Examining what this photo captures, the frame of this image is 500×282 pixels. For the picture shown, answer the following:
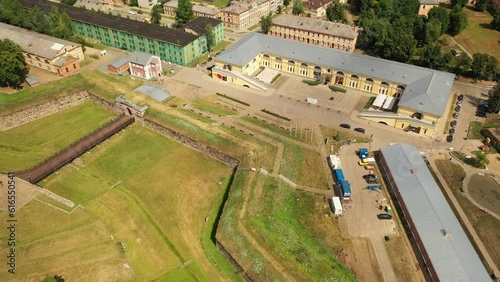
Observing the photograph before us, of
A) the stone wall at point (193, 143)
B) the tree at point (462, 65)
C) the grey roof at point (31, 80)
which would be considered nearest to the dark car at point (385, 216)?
the stone wall at point (193, 143)

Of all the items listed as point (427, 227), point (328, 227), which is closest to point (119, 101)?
point (328, 227)

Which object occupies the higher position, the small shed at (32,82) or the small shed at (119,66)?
the small shed at (119,66)

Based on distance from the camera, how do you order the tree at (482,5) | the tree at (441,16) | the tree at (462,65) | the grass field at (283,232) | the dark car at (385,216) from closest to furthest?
1. the grass field at (283,232)
2. the dark car at (385,216)
3. the tree at (462,65)
4. the tree at (441,16)
5. the tree at (482,5)

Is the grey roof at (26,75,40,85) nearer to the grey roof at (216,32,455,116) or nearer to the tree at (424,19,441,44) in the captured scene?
the grey roof at (216,32,455,116)

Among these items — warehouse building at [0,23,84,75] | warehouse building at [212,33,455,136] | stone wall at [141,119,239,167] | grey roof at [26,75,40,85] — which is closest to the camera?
stone wall at [141,119,239,167]

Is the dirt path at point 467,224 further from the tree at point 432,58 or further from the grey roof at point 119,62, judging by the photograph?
the grey roof at point 119,62

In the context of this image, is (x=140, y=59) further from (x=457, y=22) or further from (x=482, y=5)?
(x=482, y=5)

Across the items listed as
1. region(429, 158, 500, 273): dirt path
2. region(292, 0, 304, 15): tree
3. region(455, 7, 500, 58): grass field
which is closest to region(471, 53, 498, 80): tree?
region(455, 7, 500, 58): grass field

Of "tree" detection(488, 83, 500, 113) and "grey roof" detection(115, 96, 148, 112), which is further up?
"tree" detection(488, 83, 500, 113)
